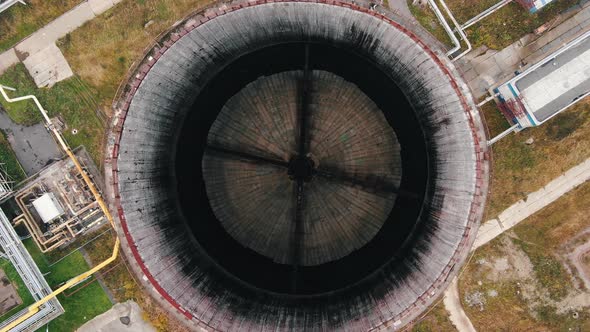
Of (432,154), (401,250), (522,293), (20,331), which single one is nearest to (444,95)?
(432,154)

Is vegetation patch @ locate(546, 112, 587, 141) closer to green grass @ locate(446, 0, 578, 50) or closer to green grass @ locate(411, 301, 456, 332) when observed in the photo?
A: green grass @ locate(446, 0, 578, 50)

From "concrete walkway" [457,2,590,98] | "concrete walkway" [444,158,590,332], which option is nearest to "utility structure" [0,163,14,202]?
"concrete walkway" [444,158,590,332]

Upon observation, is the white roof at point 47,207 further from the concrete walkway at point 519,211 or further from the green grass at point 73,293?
the concrete walkway at point 519,211

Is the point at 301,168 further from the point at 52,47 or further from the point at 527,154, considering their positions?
the point at 52,47

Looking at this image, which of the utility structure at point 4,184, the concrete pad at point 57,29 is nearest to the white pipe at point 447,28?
the concrete pad at point 57,29

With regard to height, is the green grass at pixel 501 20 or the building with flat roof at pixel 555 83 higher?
the green grass at pixel 501 20
